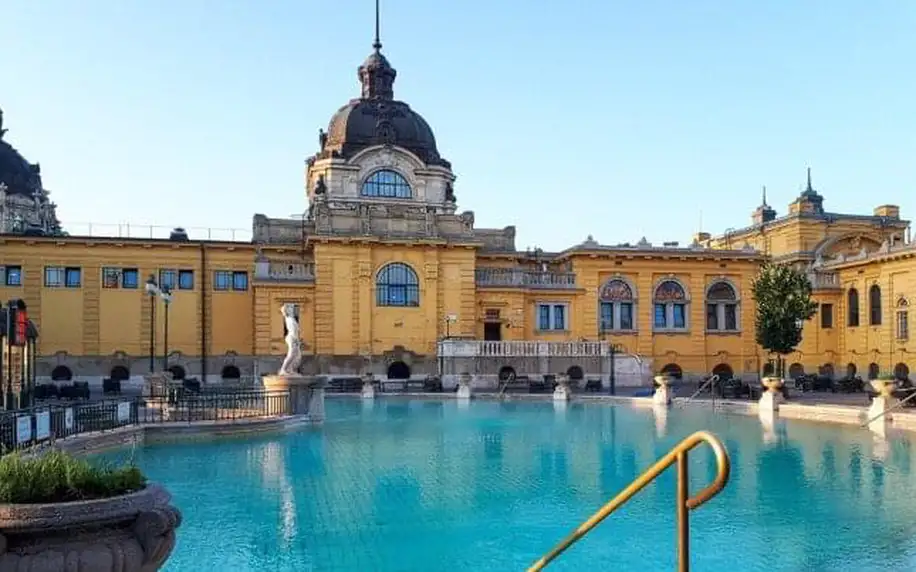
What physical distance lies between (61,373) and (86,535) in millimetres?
43583

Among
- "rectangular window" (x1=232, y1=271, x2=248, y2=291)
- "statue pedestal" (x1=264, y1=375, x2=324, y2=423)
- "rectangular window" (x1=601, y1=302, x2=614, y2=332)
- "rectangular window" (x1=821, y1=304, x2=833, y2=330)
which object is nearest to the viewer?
"statue pedestal" (x1=264, y1=375, x2=324, y2=423)

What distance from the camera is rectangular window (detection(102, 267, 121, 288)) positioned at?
46.3 metres

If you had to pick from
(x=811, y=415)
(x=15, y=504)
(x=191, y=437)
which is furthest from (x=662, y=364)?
(x=15, y=504)

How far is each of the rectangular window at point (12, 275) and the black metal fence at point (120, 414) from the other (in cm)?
2389

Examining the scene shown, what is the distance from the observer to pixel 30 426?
602 inches

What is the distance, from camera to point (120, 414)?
808 inches

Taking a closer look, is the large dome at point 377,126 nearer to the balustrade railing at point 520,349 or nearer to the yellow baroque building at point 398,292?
the yellow baroque building at point 398,292

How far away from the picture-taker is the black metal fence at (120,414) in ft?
48.9

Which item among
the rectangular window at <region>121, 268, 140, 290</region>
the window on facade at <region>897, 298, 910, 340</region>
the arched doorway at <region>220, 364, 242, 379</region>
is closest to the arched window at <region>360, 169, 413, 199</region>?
the arched doorway at <region>220, 364, 242, 379</region>

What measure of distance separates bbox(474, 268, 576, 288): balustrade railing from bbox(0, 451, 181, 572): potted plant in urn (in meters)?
43.8

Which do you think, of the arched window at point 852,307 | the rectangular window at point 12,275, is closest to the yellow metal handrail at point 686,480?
the rectangular window at point 12,275

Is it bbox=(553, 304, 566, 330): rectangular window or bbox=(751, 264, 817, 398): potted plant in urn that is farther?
bbox=(553, 304, 566, 330): rectangular window

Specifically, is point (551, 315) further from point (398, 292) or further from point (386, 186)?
point (386, 186)

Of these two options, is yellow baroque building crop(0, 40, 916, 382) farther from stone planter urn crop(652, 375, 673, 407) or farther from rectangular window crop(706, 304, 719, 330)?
stone planter urn crop(652, 375, 673, 407)
